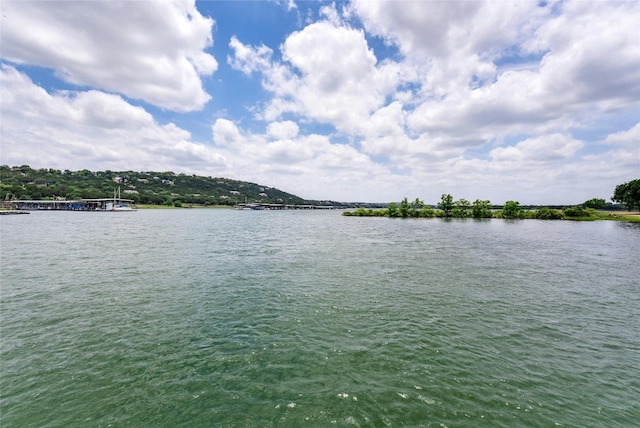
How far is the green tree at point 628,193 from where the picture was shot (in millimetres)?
137250

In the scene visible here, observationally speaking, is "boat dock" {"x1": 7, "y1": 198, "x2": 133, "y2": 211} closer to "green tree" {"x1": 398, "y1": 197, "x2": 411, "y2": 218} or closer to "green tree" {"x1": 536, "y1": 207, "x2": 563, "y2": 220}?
"green tree" {"x1": 398, "y1": 197, "x2": 411, "y2": 218}

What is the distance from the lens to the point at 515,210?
143 m

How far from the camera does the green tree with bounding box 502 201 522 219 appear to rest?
469 ft

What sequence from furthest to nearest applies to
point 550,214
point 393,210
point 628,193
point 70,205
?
point 70,205, point 393,210, point 628,193, point 550,214

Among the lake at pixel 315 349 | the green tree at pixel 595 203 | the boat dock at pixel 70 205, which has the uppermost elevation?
the green tree at pixel 595 203

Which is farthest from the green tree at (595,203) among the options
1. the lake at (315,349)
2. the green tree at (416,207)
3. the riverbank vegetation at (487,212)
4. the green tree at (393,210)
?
the lake at (315,349)

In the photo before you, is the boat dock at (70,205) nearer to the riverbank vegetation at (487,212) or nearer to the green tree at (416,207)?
the riverbank vegetation at (487,212)

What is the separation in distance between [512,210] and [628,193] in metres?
62.6

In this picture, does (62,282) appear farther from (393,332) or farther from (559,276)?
(559,276)

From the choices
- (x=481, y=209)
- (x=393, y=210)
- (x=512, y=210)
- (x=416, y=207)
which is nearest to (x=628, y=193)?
(x=512, y=210)

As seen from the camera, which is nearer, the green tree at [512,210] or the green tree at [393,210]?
the green tree at [512,210]

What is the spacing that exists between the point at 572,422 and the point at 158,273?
102ft

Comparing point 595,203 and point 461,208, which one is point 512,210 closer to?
point 461,208

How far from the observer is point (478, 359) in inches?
497
